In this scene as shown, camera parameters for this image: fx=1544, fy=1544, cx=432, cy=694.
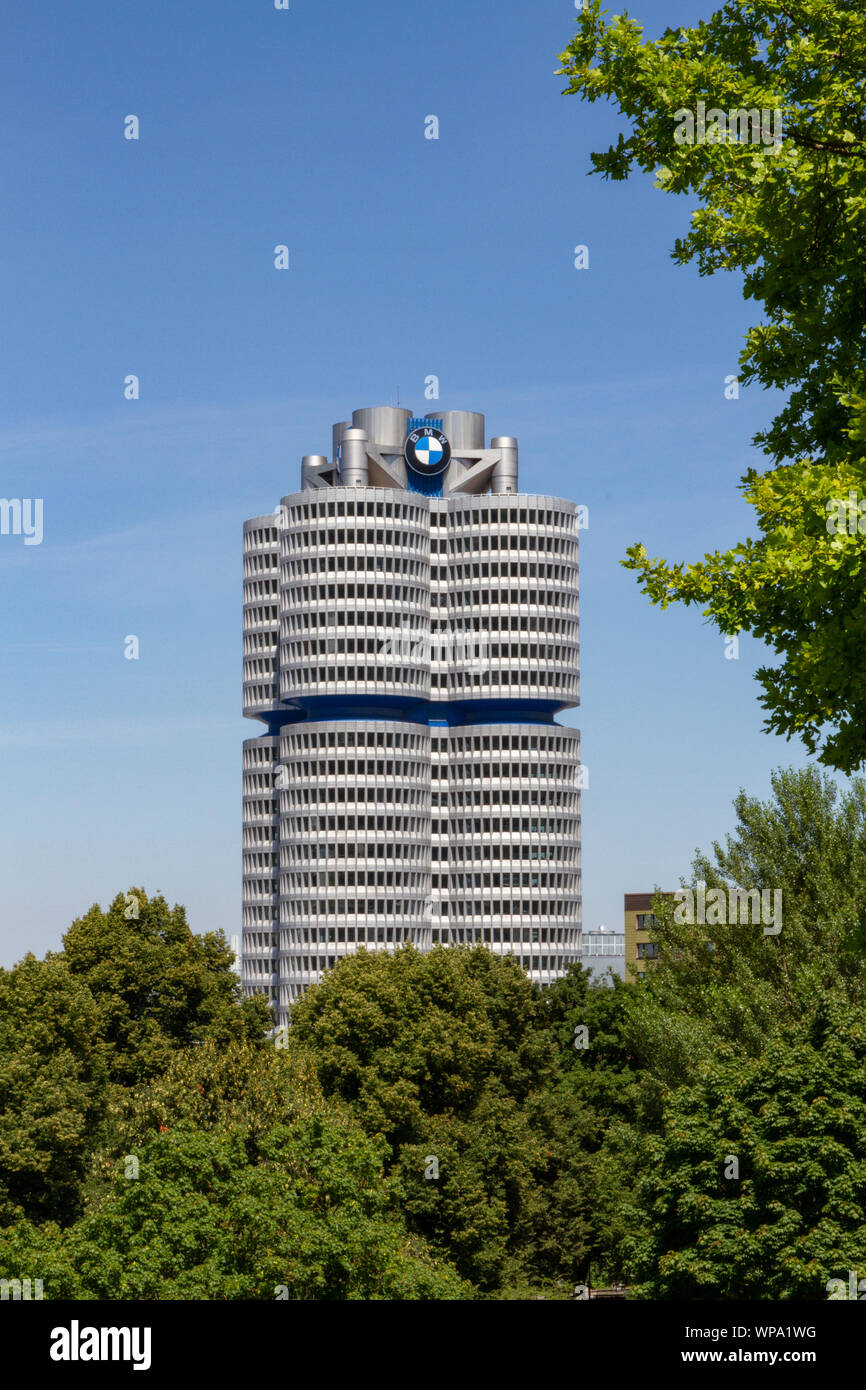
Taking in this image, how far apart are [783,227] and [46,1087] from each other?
179ft

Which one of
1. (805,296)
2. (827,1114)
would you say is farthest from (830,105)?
(827,1114)

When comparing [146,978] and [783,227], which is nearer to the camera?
[783,227]

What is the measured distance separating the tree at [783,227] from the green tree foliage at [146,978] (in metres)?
65.3

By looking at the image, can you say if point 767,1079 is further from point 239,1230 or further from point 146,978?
point 146,978

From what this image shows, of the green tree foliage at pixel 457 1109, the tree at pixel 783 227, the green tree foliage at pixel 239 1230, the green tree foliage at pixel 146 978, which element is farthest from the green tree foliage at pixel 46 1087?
the tree at pixel 783 227

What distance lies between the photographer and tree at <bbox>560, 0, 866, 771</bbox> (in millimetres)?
18516

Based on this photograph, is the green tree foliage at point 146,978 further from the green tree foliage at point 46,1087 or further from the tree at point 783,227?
the tree at point 783,227

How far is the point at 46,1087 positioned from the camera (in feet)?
212

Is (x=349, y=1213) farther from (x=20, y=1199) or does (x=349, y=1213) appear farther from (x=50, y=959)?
(x=50, y=959)

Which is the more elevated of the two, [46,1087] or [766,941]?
[766,941]

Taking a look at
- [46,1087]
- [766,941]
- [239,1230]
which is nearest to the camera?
[239,1230]

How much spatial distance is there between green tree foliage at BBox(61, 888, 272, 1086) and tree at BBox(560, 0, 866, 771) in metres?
65.3

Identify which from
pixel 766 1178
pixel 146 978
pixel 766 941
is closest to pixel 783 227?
pixel 766 1178

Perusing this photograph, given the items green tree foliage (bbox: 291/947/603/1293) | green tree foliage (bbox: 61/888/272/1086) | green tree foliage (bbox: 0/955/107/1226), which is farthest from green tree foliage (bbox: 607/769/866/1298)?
green tree foliage (bbox: 61/888/272/1086)
